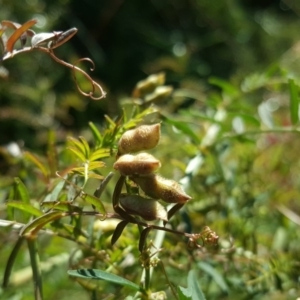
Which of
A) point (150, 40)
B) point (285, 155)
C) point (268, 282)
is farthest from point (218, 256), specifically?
point (150, 40)

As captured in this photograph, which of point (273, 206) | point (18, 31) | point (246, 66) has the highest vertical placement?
point (18, 31)

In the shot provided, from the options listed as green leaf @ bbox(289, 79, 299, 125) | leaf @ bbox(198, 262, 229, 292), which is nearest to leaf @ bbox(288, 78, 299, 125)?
green leaf @ bbox(289, 79, 299, 125)

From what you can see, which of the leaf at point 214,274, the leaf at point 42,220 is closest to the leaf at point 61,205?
the leaf at point 42,220

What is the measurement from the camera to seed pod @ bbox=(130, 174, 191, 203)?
0.22m

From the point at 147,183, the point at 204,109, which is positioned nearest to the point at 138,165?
the point at 147,183

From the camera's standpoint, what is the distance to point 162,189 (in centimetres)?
22

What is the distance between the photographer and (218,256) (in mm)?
373

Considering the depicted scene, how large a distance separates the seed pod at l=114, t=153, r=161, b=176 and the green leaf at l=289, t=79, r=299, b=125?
0.46ft

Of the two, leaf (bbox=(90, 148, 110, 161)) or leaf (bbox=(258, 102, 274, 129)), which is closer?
leaf (bbox=(90, 148, 110, 161))

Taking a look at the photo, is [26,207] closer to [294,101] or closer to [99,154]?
[99,154]

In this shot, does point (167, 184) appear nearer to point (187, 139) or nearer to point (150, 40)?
point (187, 139)

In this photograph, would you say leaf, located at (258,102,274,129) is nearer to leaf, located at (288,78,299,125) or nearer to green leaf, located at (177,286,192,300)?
leaf, located at (288,78,299,125)

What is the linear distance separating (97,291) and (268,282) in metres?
0.12

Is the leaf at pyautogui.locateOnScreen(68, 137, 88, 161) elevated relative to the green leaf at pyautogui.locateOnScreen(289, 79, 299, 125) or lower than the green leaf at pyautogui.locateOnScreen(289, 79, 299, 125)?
elevated
